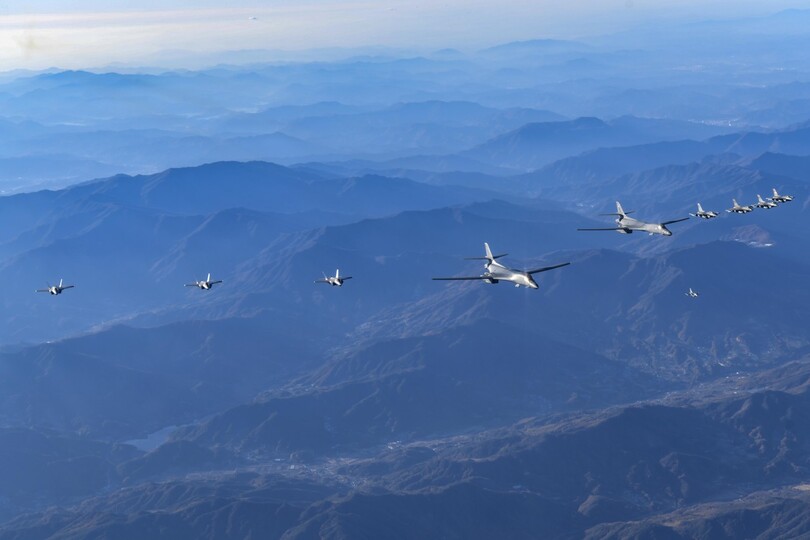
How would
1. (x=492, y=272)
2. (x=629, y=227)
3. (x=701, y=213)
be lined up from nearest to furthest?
(x=492, y=272), (x=629, y=227), (x=701, y=213)

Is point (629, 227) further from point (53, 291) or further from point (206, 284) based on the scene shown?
point (53, 291)

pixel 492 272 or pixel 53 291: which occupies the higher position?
pixel 492 272

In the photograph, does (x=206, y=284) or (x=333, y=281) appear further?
(x=206, y=284)

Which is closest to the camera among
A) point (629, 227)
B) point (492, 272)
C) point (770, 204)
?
point (492, 272)

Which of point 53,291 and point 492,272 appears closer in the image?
point 492,272

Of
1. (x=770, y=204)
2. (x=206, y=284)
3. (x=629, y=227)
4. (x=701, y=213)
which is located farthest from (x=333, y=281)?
(x=770, y=204)

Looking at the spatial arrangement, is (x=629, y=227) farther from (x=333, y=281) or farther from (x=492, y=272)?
(x=333, y=281)

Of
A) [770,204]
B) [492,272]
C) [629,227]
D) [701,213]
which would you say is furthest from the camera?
[770,204]

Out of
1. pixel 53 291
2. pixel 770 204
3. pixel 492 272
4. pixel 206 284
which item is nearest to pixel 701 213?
pixel 770 204
